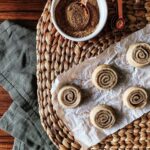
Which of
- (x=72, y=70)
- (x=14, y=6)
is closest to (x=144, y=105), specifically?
(x=72, y=70)

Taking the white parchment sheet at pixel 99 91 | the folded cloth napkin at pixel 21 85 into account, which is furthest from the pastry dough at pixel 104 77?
the folded cloth napkin at pixel 21 85

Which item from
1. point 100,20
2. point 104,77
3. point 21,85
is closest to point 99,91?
point 104,77

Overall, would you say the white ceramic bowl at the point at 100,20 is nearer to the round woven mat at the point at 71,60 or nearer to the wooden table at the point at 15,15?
the round woven mat at the point at 71,60

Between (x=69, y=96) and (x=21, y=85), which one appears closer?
(x=69, y=96)

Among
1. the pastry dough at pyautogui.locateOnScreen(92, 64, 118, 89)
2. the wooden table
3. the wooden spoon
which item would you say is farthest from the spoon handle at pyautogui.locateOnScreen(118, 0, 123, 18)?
the wooden table

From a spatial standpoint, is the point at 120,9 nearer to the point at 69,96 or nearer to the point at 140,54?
the point at 140,54

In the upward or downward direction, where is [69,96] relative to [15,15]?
downward

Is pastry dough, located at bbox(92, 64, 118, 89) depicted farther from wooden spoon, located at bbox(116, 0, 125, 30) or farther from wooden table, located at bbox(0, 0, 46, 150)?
wooden table, located at bbox(0, 0, 46, 150)
